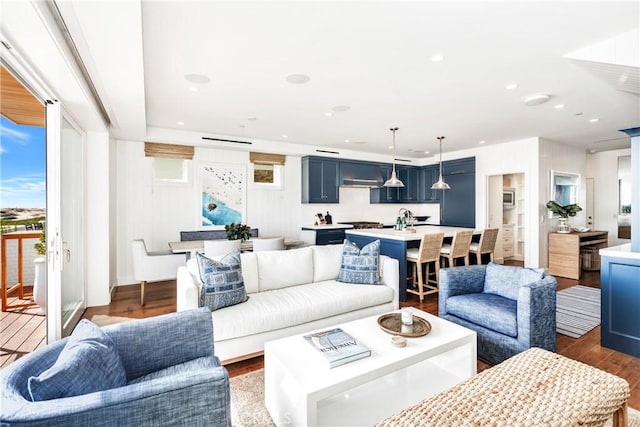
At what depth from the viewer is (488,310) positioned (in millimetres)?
2574

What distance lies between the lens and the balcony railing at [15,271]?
2.32 metres

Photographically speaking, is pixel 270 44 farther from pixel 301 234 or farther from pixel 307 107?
pixel 301 234

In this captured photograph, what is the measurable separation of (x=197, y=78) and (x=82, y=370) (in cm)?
273

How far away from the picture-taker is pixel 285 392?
1710 mm

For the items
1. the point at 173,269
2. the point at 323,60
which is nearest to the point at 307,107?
the point at 323,60

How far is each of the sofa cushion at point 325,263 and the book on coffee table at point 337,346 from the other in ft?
4.44

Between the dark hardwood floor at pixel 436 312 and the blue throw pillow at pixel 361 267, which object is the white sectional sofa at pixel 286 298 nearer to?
the blue throw pillow at pixel 361 267

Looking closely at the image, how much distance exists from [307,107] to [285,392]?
3.26m

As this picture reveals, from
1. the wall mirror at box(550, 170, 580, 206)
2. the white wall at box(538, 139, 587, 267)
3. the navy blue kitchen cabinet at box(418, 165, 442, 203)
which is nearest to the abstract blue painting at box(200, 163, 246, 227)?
the navy blue kitchen cabinet at box(418, 165, 442, 203)

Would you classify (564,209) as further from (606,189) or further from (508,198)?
(606,189)

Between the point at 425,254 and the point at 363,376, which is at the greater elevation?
the point at 425,254

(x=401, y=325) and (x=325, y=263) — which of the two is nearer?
(x=401, y=325)

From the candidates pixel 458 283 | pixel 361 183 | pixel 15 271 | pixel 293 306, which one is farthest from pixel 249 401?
pixel 361 183

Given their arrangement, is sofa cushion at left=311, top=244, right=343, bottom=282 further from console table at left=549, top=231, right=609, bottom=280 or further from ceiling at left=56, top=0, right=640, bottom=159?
console table at left=549, top=231, right=609, bottom=280
